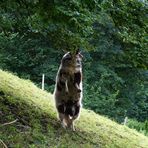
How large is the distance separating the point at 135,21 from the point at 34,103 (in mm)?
3137

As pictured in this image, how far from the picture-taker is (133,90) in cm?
3077

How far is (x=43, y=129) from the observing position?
27.3ft

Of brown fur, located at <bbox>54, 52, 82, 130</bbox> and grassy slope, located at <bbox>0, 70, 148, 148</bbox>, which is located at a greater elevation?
brown fur, located at <bbox>54, 52, 82, 130</bbox>

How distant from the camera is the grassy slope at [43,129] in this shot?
7667 millimetres

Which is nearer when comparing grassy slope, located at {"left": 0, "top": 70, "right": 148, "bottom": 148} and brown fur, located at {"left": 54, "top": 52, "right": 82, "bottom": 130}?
grassy slope, located at {"left": 0, "top": 70, "right": 148, "bottom": 148}

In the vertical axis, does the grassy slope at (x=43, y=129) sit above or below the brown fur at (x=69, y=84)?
below

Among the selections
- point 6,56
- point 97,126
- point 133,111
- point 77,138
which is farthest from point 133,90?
point 77,138

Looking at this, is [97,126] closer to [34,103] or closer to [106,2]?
[34,103]

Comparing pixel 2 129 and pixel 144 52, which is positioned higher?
pixel 144 52

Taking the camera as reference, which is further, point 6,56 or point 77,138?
point 6,56

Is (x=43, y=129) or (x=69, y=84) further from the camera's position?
(x=69, y=84)

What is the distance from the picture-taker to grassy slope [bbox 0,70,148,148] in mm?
7667

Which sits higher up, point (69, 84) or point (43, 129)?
point (69, 84)

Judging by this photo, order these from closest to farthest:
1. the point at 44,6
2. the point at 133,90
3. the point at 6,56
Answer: the point at 44,6 < the point at 6,56 < the point at 133,90
